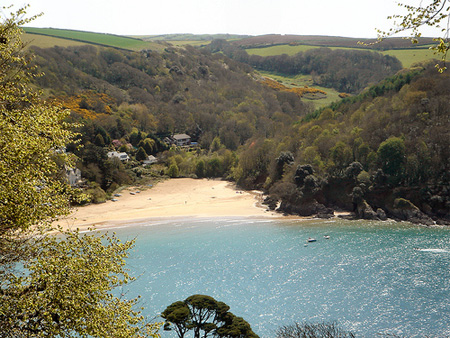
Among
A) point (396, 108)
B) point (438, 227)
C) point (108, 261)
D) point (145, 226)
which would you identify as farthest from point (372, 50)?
point (108, 261)

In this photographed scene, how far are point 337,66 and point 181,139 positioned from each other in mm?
85147

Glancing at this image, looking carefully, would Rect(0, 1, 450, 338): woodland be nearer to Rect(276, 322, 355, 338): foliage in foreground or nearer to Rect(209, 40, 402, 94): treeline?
Rect(276, 322, 355, 338): foliage in foreground

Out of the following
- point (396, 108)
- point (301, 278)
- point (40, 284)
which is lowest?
point (301, 278)

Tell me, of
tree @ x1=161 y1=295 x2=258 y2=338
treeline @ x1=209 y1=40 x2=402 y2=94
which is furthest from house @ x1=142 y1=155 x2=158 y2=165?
treeline @ x1=209 y1=40 x2=402 y2=94

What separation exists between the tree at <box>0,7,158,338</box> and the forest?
207 centimetres

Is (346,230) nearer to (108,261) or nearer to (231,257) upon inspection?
(231,257)

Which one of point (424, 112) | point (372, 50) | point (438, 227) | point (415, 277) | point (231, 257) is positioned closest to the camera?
point (415, 277)

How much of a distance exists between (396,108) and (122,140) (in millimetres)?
53123

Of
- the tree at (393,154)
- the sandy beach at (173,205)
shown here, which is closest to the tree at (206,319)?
the sandy beach at (173,205)

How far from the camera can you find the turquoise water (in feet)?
87.4

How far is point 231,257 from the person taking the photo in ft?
125

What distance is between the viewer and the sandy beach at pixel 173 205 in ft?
171

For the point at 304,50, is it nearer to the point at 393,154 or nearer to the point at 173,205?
the point at 393,154

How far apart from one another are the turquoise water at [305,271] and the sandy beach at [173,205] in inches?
169
